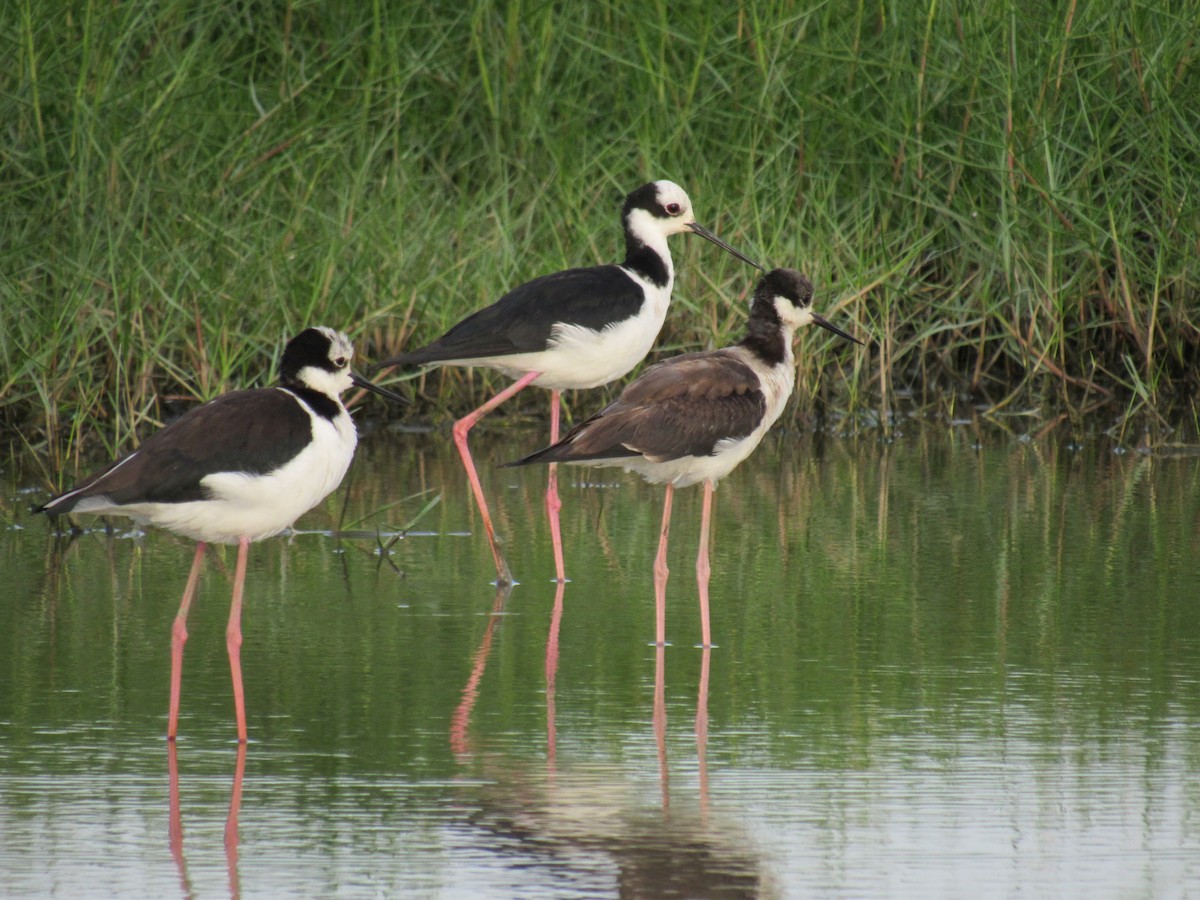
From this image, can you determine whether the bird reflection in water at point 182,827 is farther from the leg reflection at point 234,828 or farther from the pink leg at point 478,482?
the pink leg at point 478,482

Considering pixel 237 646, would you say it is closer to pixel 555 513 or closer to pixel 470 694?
pixel 470 694

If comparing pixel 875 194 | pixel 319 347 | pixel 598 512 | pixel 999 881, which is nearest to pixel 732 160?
pixel 875 194

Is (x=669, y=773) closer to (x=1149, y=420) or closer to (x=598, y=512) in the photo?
(x=598, y=512)

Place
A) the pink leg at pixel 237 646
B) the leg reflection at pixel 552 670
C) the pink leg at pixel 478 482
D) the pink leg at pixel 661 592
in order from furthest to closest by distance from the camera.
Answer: the pink leg at pixel 478 482
the pink leg at pixel 661 592
the pink leg at pixel 237 646
the leg reflection at pixel 552 670

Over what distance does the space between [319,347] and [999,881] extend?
265 cm

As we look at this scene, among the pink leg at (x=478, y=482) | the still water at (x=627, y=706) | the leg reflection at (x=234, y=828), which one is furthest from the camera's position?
the pink leg at (x=478, y=482)

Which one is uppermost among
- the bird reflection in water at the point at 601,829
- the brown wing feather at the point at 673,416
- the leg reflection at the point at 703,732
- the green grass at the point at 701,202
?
the green grass at the point at 701,202

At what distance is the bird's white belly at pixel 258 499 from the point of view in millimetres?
5746

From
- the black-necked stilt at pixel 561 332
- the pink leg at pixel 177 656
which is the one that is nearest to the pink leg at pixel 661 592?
the black-necked stilt at pixel 561 332

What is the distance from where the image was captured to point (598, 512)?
9.08 meters

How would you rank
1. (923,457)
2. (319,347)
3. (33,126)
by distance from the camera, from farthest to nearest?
(33,126) → (923,457) → (319,347)

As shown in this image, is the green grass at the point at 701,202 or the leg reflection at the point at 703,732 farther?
the green grass at the point at 701,202

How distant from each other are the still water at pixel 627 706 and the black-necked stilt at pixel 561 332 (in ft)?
1.96

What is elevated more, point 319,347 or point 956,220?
point 956,220
